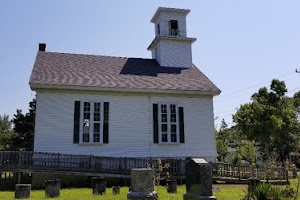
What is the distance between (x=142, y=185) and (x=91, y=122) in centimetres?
826

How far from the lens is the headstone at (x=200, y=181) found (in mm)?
8070

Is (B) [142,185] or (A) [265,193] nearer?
(A) [265,193]

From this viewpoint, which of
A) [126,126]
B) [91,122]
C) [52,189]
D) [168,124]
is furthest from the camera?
[168,124]

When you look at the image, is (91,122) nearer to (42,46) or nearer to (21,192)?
(21,192)

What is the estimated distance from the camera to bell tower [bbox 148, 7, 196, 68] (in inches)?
918

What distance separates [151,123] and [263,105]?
1534cm

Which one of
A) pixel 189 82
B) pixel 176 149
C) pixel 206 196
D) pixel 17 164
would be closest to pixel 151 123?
pixel 176 149

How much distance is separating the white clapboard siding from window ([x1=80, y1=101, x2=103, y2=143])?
39cm

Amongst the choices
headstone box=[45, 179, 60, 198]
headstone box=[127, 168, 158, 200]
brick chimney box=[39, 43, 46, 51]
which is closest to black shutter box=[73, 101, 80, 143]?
headstone box=[45, 179, 60, 198]

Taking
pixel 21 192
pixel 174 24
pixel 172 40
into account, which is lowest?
pixel 21 192

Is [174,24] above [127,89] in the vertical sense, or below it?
above

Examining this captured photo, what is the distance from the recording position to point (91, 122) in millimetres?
17453

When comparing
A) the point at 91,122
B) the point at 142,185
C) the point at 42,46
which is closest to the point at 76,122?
the point at 91,122

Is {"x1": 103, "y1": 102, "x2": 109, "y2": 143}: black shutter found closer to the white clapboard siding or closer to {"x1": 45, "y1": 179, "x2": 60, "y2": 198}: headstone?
the white clapboard siding
